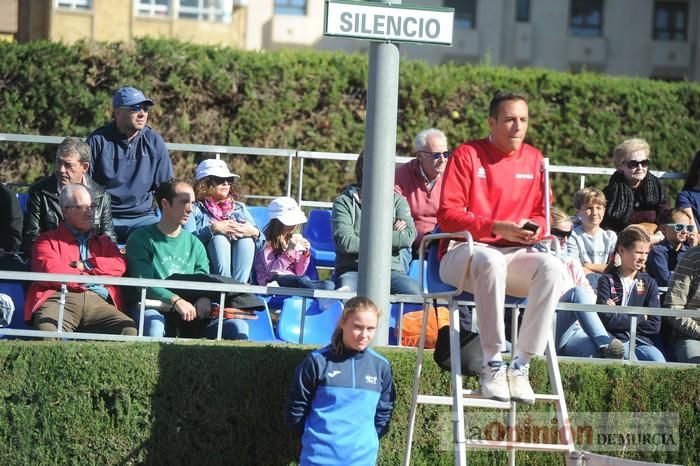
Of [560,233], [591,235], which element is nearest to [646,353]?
[560,233]

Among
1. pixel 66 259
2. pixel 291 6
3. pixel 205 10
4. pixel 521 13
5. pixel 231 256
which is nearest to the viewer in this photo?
pixel 66 259

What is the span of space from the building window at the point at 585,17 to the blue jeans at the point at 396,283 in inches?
1321

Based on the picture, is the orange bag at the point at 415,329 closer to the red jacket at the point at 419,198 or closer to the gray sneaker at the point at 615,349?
the gray sneaker at the point at 615,349

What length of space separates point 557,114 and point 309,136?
346 cm

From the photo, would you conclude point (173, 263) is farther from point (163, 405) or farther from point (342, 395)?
point (342, 395)

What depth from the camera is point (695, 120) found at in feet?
57.2

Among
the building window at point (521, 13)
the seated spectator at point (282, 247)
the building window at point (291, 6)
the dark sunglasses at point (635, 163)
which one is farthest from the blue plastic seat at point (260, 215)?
the building window at point (521, 13)

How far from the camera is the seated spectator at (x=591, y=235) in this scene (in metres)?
10.5

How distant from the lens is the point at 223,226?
31.5 feet

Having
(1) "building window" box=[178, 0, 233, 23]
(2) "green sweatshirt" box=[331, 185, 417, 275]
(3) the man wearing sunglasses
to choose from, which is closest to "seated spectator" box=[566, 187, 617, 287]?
(2) "green sweatshirt" box=[331, 185, 417, 275]

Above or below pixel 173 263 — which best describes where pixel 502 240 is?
above

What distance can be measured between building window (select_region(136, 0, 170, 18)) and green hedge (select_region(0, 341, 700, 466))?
1087 inches

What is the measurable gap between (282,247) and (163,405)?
288 centimetres

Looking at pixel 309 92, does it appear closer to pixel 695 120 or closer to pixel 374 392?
pixel 695 120
